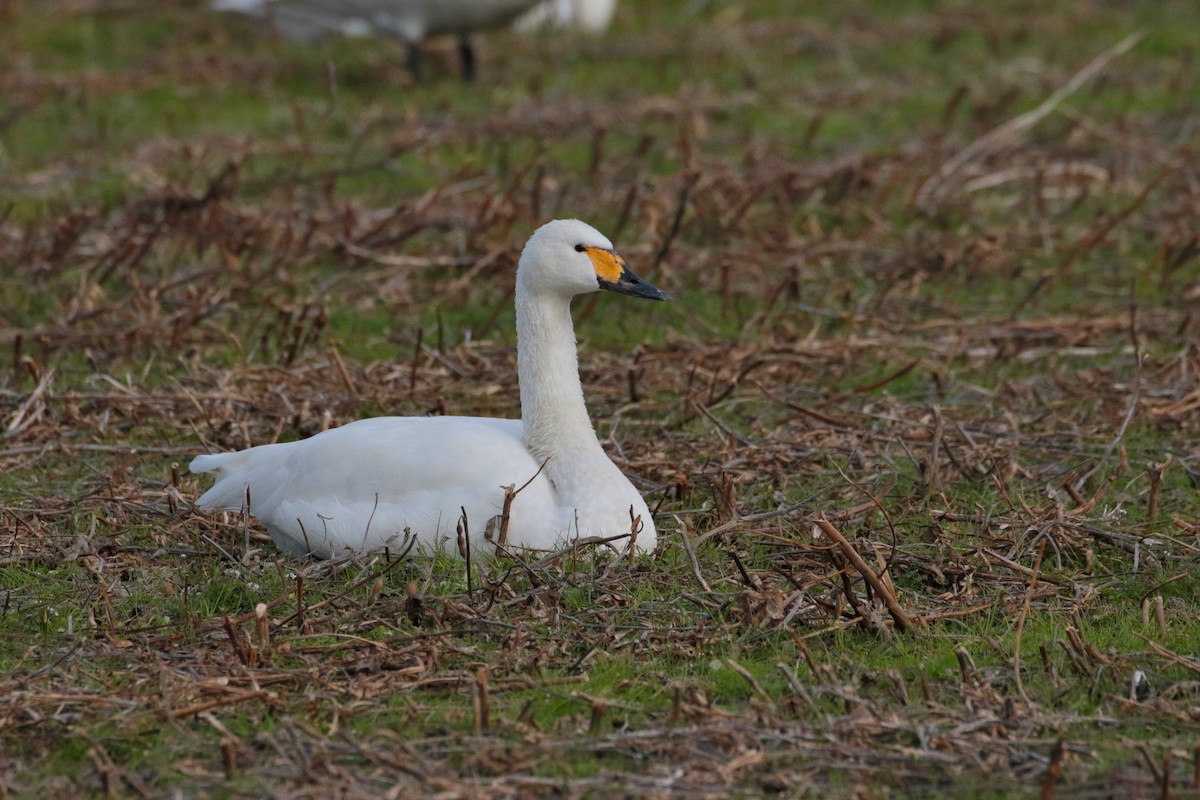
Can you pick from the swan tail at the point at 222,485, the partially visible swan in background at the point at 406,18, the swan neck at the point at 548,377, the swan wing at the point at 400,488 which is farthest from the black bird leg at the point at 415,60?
the swan wing at the point at 400,488

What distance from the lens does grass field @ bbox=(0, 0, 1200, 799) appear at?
3.85 meters

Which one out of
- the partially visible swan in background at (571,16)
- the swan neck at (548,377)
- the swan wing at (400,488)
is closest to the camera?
the swan wing at (400,488)

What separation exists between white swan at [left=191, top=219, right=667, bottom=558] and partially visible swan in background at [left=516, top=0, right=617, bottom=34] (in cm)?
Result: 964

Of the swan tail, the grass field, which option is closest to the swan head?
the grass field

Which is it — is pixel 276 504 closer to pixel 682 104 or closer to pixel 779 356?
pixel 779 356

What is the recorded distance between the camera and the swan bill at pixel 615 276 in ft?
17.2

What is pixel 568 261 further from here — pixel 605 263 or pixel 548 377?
pixel 548 377

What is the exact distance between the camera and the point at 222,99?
12.3m

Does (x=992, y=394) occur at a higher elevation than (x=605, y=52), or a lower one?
lower

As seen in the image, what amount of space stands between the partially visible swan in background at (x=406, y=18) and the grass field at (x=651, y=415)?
1.23 ft

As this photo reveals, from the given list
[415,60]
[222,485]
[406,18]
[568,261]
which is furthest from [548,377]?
[415,60]

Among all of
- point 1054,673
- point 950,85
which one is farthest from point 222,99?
point 1054,673

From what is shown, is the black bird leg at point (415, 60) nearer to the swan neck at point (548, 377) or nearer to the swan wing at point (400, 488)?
the swan neck at point (548, 377)

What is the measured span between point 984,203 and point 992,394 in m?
3.18
